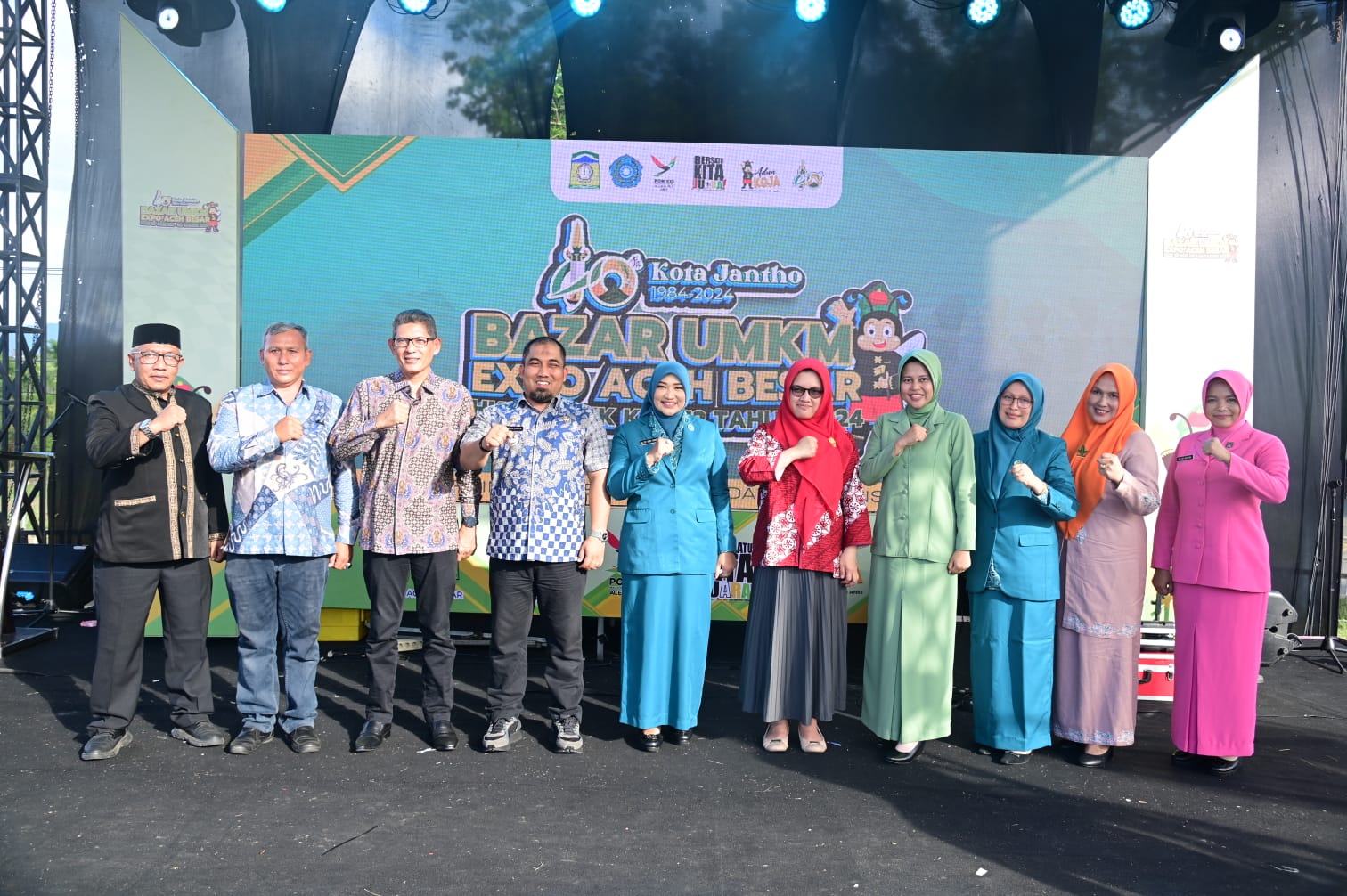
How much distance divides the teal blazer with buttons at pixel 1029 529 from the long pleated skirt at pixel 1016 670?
0.19ft

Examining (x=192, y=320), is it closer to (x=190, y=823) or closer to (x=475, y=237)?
(x=475, y=237)

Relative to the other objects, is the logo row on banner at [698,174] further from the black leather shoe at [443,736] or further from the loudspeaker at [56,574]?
the loudspeaker at [56,574]

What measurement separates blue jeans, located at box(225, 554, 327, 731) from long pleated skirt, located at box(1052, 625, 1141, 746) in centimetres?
269

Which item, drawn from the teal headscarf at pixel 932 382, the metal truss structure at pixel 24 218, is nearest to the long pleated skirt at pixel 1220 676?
the teal headscarf at pixel 932 382

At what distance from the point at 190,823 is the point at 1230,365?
16.9 ft

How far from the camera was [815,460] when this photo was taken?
3.62m

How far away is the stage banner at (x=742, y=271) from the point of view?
516cm

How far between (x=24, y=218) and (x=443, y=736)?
426 cm

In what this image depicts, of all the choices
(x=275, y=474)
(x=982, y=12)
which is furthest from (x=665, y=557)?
(x=982, y=12)

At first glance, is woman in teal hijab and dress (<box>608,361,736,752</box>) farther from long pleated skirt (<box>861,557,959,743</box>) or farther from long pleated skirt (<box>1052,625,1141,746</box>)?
long pleated skirt (<box>1052,625,1141,746</box>)

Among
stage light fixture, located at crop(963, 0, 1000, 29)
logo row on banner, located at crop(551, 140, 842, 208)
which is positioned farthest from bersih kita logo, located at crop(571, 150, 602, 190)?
stage light fixture, located at crop(963, 0, 1000, 29)

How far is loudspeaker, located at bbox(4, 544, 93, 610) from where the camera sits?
5.51 m

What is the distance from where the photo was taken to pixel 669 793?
3172 mm

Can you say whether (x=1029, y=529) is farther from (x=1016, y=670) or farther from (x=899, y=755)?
(x=899, y=755)
